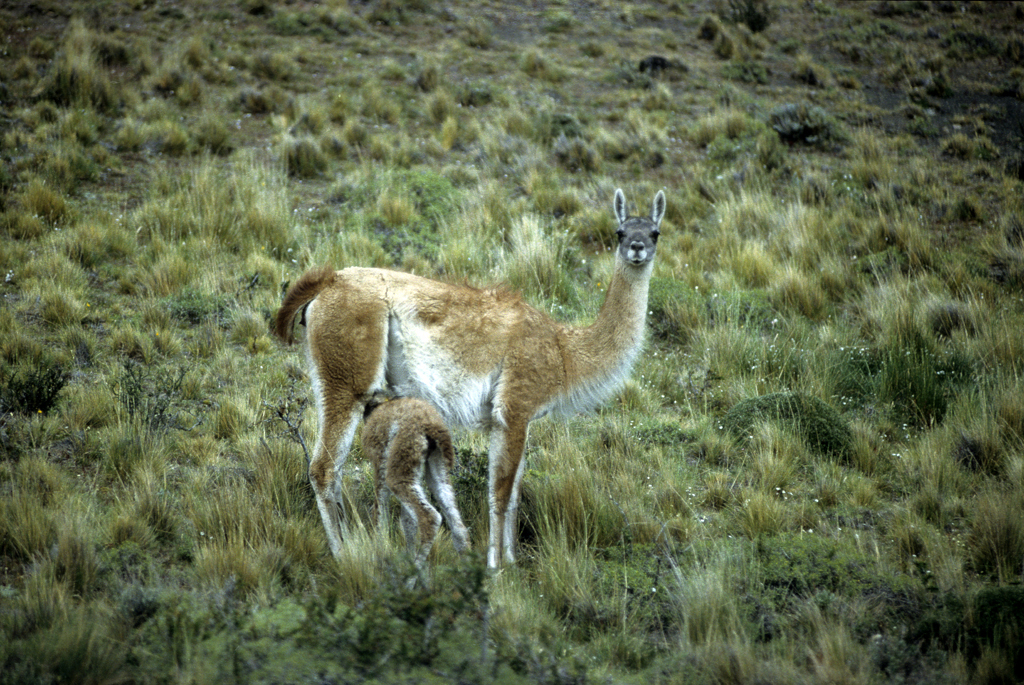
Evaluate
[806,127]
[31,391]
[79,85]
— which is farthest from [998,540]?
[79,85]

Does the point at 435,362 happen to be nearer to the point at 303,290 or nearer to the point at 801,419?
the point at 303,290

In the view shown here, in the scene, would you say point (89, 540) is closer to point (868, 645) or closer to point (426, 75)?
point (868, 645)

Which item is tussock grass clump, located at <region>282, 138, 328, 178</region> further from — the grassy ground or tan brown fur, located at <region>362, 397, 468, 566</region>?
tan brown fur, located at <region>362, 397, 468, 566</region>

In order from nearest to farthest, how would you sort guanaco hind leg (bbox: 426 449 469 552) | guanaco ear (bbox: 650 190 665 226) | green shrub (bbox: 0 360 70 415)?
guanaco hind leg (bbox: 426 449 469 552) → green shrub (bbox: 0 360 70 415) → guanaco ear (bbox: 650 190 665 226)

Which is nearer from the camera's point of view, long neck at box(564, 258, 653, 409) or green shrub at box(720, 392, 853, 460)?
long neck at box(564, 258, 653, 409)

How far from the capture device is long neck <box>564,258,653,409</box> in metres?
5.60

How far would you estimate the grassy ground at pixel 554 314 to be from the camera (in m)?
3.74

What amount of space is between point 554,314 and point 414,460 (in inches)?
173

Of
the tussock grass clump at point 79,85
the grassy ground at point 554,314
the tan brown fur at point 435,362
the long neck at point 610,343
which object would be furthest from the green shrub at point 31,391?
the tussock grass clump at point 79,85

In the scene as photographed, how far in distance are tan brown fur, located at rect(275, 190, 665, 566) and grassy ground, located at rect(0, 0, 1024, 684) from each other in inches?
21.3

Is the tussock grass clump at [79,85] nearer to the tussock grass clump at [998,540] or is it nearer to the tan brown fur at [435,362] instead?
the tan brown fur at [435,362]

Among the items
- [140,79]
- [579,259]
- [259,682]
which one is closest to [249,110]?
[140,79]

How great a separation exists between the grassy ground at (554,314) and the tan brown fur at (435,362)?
541 millimetres

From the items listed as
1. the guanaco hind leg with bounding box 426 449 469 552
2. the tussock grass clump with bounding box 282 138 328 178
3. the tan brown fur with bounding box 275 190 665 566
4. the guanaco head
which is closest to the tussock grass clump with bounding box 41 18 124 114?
the tussock grass clump with bounding box 282 138 328 178
